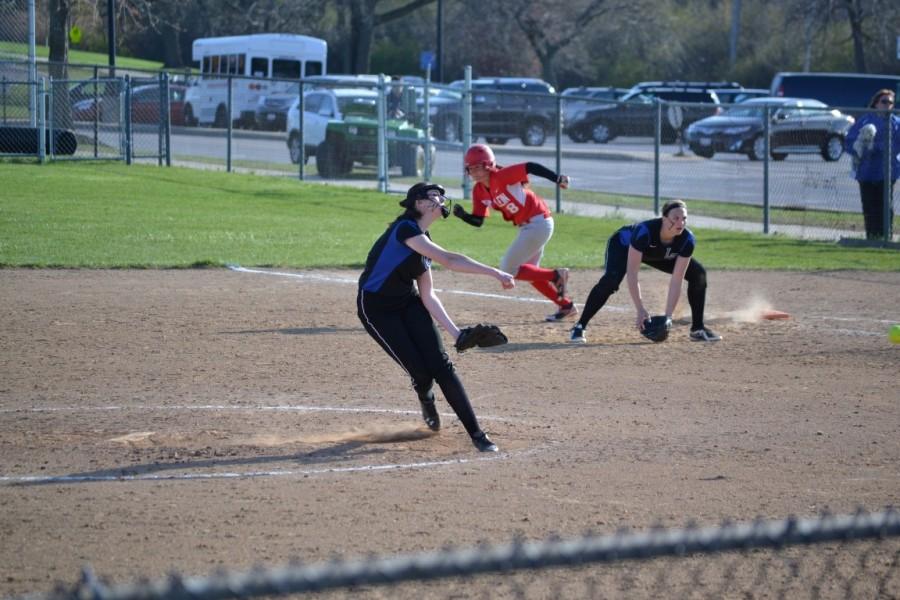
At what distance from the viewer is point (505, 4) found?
61.5 metres

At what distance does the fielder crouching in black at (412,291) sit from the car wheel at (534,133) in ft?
88.5

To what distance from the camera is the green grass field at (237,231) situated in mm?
17109

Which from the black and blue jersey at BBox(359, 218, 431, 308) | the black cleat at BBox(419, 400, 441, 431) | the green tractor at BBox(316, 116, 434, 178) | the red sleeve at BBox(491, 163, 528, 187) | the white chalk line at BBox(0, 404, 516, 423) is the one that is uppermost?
the green tractor at BBox(316, 116, 434, 178)

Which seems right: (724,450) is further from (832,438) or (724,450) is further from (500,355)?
(500,355)

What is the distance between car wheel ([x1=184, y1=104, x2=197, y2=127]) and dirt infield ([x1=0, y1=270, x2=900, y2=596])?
3144 centimetres

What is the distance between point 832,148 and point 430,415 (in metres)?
20.6

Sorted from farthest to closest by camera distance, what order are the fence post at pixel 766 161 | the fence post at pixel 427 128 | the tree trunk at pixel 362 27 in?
the tree trunk at pixel 362 27
the fence post at pixel 427 128
the fence post at pixel 766 161

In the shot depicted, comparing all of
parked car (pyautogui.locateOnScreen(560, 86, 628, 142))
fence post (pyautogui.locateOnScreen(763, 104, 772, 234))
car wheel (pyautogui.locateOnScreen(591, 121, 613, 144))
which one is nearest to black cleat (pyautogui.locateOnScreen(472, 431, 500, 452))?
fence post (pyautogui.locateOnScreen(763, 104, 772, 234))

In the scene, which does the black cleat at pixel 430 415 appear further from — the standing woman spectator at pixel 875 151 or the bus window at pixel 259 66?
the bus window at pixel 259 66

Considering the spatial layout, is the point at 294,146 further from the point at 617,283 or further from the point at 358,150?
the point at 617,283

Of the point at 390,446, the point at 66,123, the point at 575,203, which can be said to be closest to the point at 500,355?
the point at 390,446

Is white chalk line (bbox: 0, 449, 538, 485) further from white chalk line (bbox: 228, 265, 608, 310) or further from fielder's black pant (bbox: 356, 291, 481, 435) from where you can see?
white chalk line (bbox: 228, 265, 608, 310)

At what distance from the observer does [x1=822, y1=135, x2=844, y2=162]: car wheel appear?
24141mm

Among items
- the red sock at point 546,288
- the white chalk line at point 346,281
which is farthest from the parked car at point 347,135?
the red sock at point 546,288
